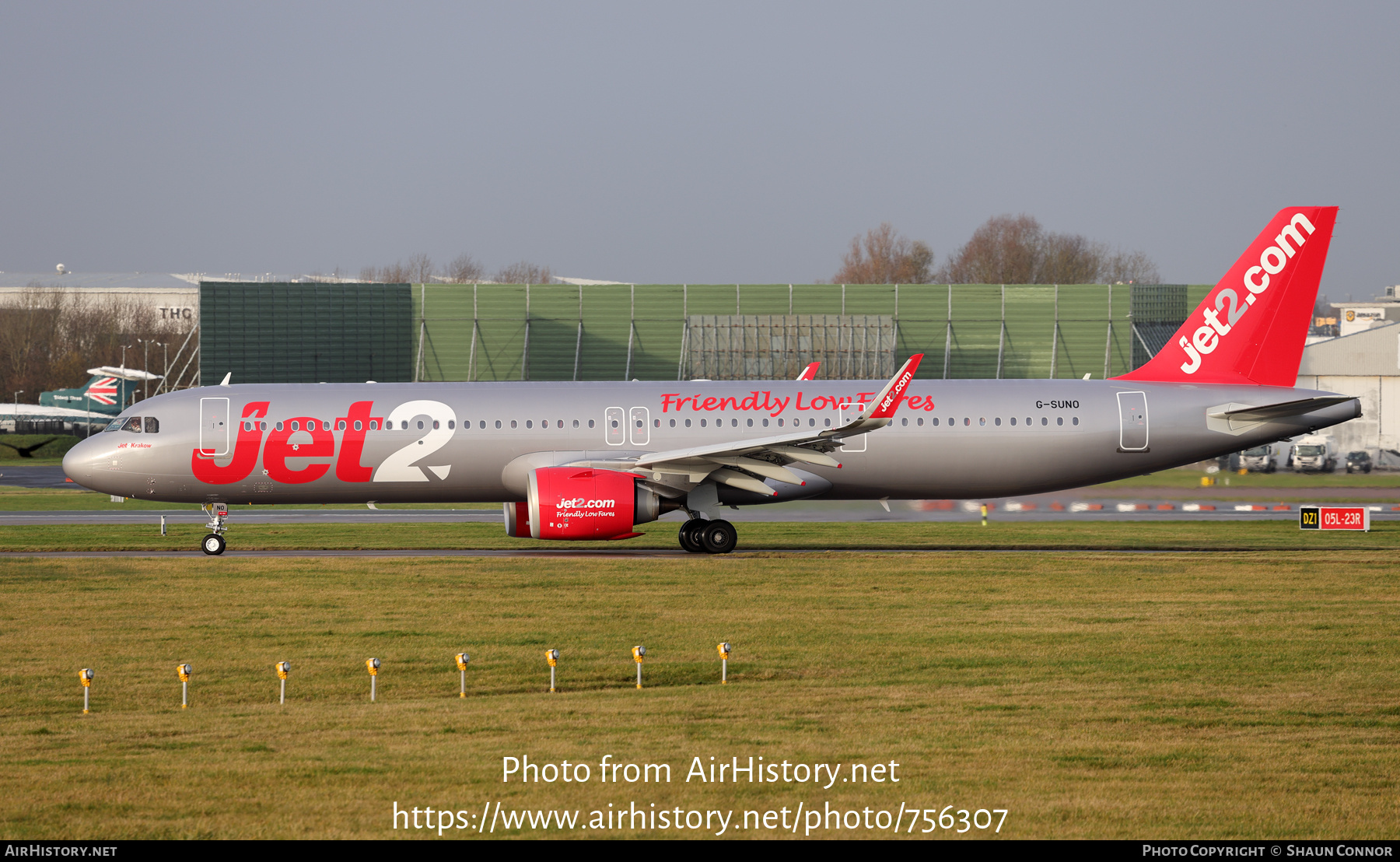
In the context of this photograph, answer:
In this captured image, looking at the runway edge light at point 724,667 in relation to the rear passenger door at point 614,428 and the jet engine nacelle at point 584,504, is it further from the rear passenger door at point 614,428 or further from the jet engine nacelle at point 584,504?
the rear passenger door at point 614,428

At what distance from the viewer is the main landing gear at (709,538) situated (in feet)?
85.0

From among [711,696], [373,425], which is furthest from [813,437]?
[711,696]

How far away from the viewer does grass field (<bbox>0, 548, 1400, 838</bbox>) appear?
29.7 ft

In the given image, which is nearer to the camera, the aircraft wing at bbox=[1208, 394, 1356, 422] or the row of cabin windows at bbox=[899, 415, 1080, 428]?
the aircraft wing at bbox=[1208, 394, 1356, 422]

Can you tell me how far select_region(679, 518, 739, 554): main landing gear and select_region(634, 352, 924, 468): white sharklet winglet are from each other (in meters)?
1.66

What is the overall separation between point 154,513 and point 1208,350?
2903 centimetres

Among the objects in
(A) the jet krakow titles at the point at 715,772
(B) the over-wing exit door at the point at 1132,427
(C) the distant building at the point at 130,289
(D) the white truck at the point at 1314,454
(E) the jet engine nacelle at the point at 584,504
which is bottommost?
(D) the white truck at the point at 1314,454

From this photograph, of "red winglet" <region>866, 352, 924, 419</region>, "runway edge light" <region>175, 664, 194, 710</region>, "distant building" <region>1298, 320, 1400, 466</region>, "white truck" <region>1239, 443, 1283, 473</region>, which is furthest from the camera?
"distant building" <region>1298, 320, 1400, 466</region>

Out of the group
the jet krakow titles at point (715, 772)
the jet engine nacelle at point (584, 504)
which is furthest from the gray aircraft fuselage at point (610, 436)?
the jet krakow titles at point (715, 772)

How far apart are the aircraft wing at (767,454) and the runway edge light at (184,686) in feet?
41.7

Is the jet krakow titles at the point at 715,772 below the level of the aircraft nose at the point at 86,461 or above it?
below

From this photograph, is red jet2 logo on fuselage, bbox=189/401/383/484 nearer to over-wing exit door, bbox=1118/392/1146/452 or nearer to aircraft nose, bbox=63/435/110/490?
aircraft nose, bbox=63/435/110/490

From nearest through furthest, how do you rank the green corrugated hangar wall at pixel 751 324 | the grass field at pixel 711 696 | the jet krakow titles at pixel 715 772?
the grass field at pixel 711 696 < the jet krakow titles at pixel 715 772 < the green corrugated hangar wall at pixel 751 324

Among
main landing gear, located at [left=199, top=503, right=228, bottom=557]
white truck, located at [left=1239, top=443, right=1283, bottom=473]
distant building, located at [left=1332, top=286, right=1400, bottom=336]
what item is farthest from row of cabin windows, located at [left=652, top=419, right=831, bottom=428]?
distant building, located at [left=1332, top=286, right=1400, bottom=336]
